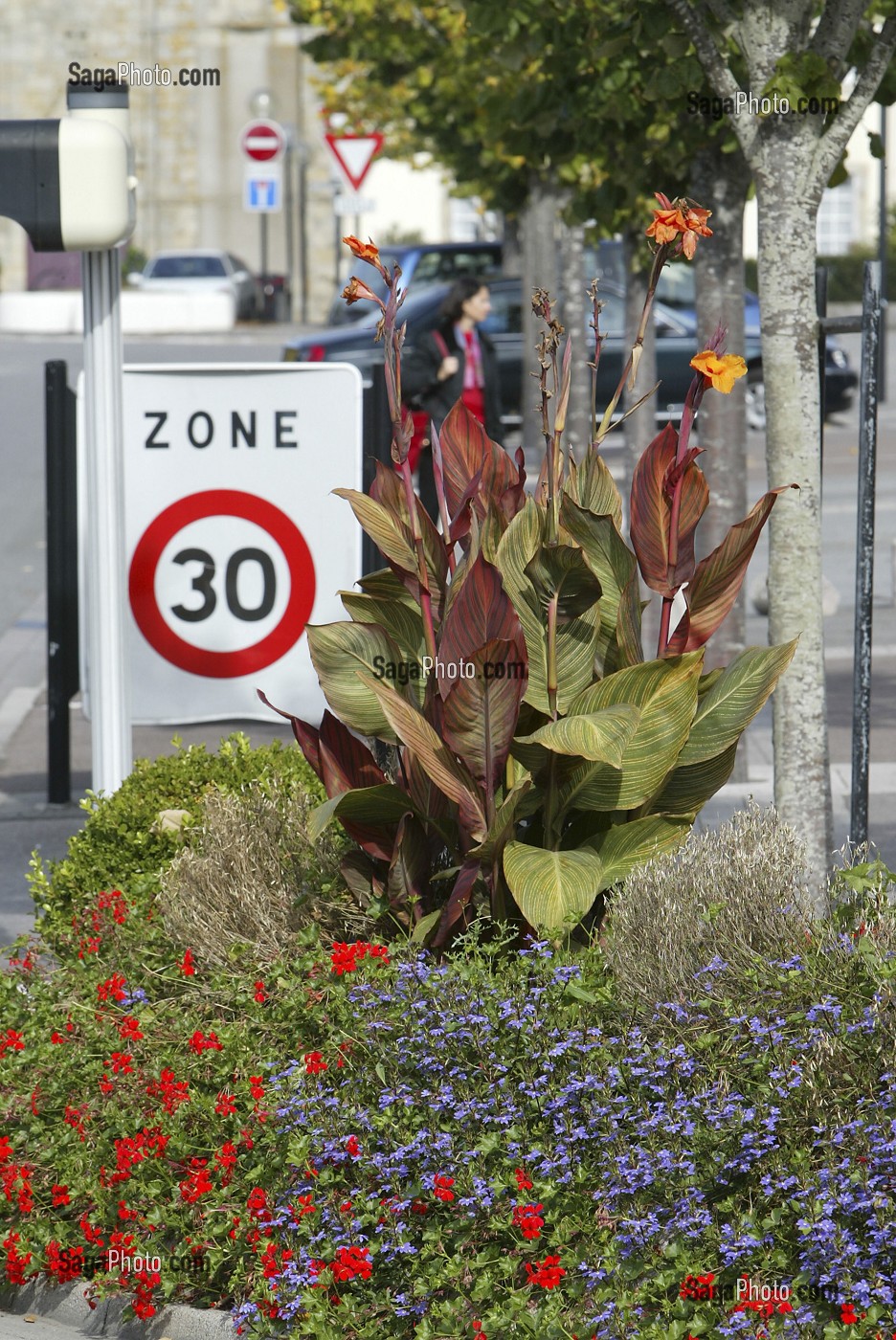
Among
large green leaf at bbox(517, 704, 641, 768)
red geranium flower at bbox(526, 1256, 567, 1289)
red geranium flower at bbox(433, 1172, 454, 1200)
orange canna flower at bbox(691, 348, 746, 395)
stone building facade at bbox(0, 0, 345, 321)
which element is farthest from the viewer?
stone building facade at bbox(0, 0, 345, 321)

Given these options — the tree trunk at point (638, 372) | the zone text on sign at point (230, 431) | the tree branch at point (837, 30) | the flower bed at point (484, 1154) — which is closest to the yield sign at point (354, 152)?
the tree trunk at point (638, 372)

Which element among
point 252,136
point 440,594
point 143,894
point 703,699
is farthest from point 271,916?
point 252,136

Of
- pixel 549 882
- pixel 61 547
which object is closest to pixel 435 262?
pixel 61 547

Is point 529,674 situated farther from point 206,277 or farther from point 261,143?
point 206,277

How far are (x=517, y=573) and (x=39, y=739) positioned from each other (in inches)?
208

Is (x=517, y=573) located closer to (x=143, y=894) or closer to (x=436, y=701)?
(x=436, y=701)

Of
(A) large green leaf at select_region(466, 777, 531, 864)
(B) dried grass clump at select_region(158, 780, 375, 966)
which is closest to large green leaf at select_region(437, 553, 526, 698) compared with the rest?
(A) large green leaf at select_region(466, 777, 531, 864)

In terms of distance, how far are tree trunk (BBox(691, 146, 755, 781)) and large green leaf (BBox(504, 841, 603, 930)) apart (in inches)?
128

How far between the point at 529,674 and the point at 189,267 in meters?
37.2

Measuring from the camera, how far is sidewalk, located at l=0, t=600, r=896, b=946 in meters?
7.16

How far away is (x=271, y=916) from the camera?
495cm

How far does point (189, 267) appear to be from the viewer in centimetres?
4044

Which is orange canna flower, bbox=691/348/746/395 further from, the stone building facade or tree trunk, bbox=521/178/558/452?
the stone building facade

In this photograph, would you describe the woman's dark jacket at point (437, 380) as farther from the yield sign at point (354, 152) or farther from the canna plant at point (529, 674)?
the yield sign at point (354, 152)
